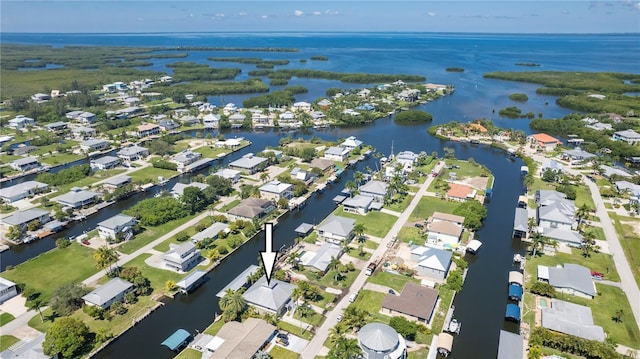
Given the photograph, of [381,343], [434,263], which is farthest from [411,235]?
[381,343]

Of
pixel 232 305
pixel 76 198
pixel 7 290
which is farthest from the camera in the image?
pixel 76 198

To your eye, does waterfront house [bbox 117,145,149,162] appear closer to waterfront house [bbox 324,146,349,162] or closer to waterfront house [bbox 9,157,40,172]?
waterfront house [bbox 9,157,40,172]

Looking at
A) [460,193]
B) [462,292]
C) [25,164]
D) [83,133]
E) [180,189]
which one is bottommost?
[462,292]

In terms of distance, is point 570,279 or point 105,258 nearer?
point 570,279

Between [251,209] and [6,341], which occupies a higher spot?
[251,209]

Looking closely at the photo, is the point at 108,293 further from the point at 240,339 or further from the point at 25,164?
the point at 25,164

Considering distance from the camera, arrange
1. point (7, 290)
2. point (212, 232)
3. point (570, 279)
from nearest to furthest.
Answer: point (7, 290)
point (570, 279)
point (212, 232)

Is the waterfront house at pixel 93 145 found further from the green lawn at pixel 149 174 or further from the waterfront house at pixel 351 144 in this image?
the waterfront house at pixel 351 144
